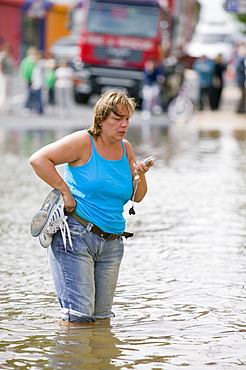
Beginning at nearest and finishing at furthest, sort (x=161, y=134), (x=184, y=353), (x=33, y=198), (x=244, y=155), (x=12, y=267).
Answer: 1. (x=184, y=353)
2. (x=12, y=267)
3. (x=33, y=198)
4. (x=244, y=155)
5. (x=161, y=134)

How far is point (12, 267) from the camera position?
7.44 metres

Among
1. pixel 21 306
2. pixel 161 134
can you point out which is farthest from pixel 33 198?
pixel 161 134

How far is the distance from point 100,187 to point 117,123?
0.38 m

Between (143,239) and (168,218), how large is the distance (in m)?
1.21

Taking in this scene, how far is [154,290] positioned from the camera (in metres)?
6.80

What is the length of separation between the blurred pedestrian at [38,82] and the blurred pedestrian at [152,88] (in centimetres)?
328

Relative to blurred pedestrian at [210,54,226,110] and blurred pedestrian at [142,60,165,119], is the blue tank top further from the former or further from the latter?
blurred pedestrian at [210,54,226,110]

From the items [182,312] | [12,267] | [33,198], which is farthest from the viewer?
[33,198]

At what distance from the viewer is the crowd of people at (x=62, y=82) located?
25.0 m

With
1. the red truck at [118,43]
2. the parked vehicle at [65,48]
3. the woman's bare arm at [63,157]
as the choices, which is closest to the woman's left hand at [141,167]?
the woman's bare arm at [63,157]

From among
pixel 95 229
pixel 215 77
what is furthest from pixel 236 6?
pixel 95 229

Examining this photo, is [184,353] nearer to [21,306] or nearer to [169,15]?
[21,306]

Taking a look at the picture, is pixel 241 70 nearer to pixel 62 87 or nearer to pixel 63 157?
pixel 62 87

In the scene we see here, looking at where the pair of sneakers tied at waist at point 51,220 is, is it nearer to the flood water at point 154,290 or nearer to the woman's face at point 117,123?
the woman's face at point 117,123
